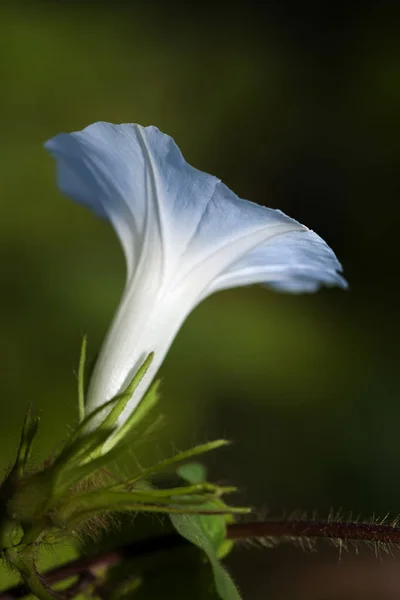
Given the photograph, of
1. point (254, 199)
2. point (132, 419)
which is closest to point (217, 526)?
point (132, 419)

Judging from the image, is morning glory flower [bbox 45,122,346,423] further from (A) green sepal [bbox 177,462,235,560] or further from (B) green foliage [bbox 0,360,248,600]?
(A) green sepal [bbox 177,462,235,560]

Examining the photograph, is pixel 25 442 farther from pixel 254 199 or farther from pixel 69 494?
pixel 254 199

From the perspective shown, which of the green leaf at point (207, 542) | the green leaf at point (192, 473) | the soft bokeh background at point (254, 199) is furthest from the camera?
the soft bokeh background at point (254, 199)

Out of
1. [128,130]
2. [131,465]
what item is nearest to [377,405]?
[131,465]

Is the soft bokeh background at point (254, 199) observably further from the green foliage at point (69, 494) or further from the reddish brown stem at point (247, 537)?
the green foliage at point (69, 494)

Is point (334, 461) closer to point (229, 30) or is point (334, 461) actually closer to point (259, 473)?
point (259, 473)

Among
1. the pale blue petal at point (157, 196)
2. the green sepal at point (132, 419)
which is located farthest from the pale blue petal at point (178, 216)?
the green sepal at point (132, 419)
